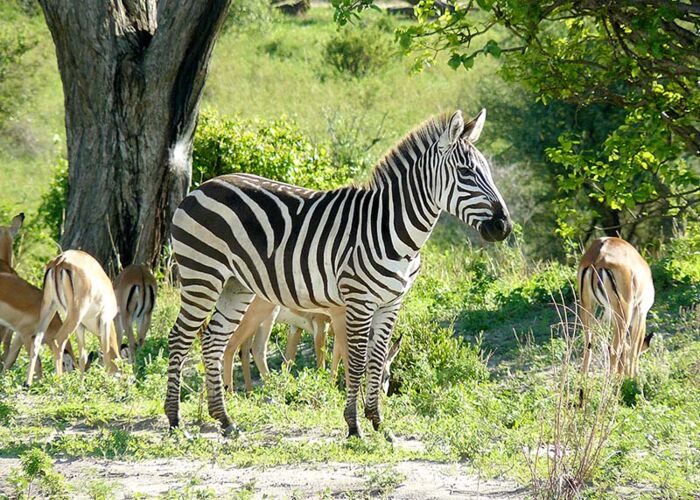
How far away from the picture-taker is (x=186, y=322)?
27.3ft

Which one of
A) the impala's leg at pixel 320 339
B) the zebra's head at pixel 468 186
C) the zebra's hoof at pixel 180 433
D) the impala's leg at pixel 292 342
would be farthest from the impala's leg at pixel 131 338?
the zebra's head at pixel 468 186

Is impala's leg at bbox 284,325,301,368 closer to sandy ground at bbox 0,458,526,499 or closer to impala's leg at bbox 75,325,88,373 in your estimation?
impala's leg at bbox 75,325,88,373

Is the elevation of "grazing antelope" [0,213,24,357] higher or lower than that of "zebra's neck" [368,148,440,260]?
lower

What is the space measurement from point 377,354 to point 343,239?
0.97 metres

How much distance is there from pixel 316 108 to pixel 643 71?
20723 millimetres

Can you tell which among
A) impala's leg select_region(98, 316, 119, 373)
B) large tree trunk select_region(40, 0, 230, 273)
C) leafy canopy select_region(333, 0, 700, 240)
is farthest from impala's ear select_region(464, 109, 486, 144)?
large tree trunk select_region(40, 0, 230, 273)

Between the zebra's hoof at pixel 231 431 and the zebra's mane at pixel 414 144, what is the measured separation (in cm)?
223

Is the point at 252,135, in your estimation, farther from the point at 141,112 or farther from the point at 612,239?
the point at 612,239

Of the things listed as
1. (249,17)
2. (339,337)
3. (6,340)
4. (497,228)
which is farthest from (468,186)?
(249,17)

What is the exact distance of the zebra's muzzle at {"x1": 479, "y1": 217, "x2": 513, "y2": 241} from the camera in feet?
24.5

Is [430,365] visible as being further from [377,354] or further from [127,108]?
[127,108]

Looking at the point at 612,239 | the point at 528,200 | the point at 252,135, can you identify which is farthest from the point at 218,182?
the point at 528,200

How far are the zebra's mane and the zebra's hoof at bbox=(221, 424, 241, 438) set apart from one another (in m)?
2.23

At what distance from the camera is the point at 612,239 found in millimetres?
10453
